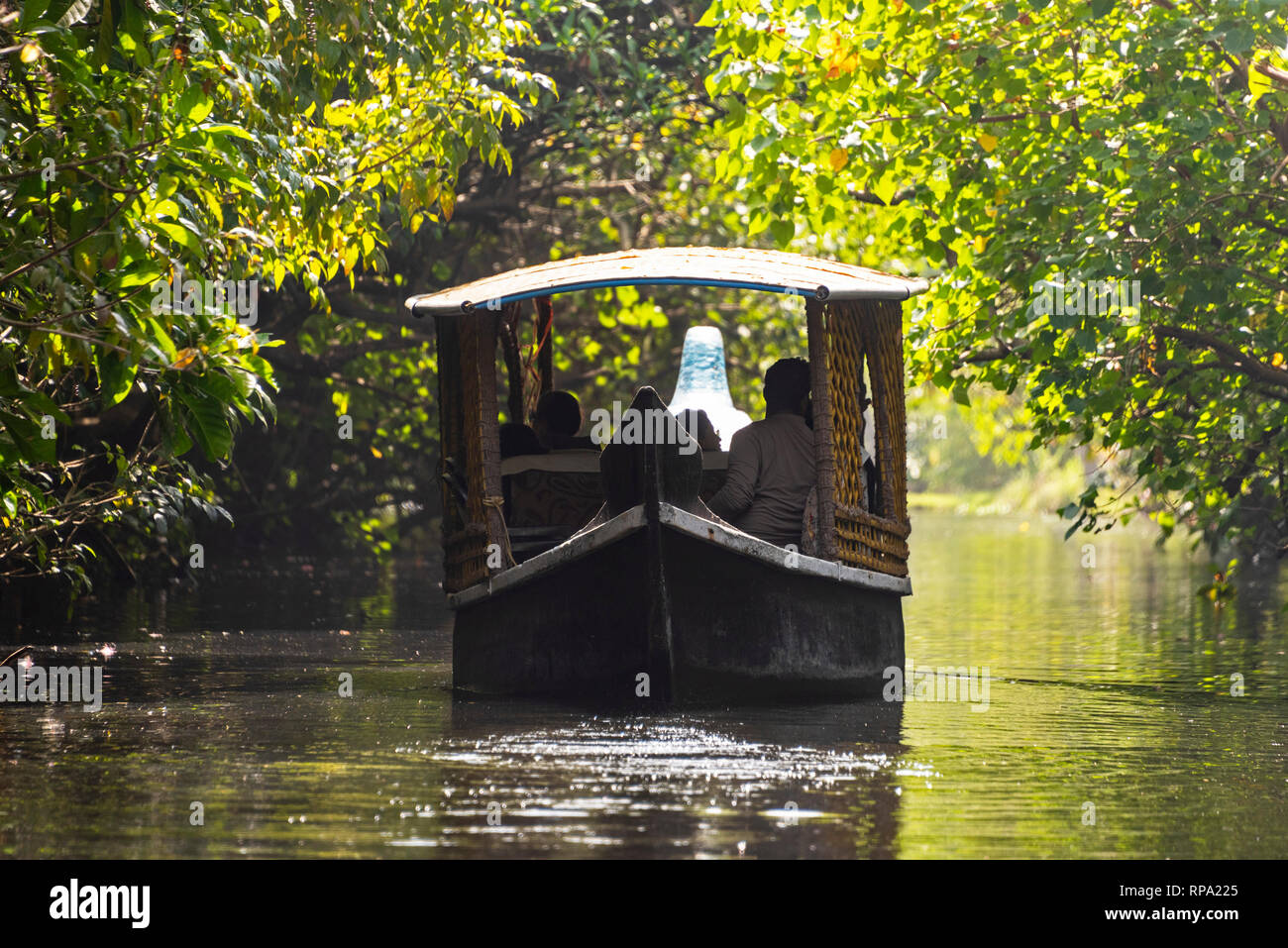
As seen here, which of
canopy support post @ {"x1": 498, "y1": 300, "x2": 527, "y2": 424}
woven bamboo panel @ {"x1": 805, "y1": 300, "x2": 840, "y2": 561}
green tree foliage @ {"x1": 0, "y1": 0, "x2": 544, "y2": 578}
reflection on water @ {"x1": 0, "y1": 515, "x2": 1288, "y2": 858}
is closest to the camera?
reflection on water @ {"x1": 0, "y1": 515, "x2": 1288, "y2": 858}

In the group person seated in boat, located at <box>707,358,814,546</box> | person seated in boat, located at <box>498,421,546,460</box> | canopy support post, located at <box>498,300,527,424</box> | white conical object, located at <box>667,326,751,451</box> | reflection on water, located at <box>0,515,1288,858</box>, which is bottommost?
reflection on water, located at <box>0,515,1288,858</box>

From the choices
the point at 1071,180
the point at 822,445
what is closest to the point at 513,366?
the point at 822,445

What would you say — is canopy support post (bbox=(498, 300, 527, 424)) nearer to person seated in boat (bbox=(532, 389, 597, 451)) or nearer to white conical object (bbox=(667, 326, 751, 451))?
person seated in boat (bbox=(532, 389, 597, 451))

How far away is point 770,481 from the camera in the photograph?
382 inches

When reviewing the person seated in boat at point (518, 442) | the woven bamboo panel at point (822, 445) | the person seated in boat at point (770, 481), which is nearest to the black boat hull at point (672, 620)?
the woven bamboo panel at point (822, 445)

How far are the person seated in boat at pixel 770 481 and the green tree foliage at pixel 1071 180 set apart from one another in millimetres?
1505

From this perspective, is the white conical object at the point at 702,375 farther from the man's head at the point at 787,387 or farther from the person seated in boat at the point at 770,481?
the person seated in boat at the point at 770,481

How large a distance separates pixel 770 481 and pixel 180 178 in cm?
371

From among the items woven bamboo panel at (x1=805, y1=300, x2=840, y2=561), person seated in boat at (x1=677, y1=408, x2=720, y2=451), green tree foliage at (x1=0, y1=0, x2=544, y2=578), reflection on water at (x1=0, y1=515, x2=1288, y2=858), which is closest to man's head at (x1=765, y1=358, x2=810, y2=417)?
woven bamboo panel at (x1=805, y1=300, x2=840, y2=561)

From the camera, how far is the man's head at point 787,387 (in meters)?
9.93

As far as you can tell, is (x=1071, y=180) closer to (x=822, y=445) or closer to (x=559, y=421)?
(x=822, y=445)

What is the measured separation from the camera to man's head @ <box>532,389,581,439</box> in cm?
1087

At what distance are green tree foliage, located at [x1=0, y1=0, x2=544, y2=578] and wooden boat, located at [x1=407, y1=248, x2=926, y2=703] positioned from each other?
1254 mm
